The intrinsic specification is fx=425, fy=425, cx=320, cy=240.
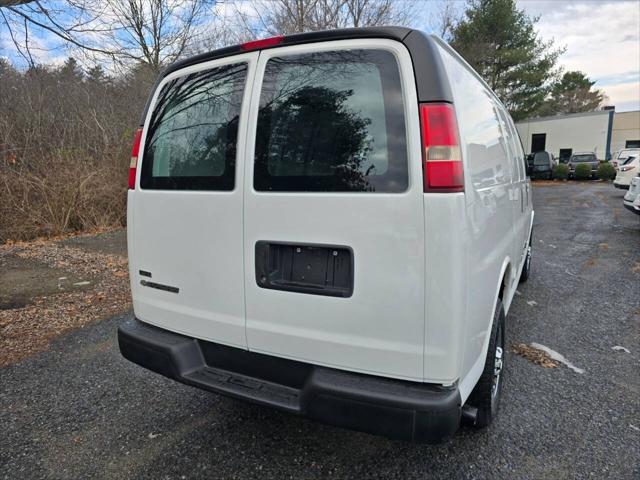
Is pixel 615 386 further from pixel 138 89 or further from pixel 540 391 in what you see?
pixel 138 89

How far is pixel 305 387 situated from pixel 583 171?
2767 cm

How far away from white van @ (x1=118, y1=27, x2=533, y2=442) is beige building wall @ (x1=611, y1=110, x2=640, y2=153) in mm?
40461

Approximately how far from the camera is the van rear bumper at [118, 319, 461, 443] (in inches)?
66.7

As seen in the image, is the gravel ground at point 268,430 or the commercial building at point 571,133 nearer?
the gravel ground at point 268,430

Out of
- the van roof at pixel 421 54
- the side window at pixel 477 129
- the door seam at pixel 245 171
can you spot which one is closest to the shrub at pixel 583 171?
the side window at pixel 477 129

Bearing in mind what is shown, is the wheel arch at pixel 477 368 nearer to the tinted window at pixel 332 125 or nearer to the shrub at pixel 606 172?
the tinted window at pixel 332 125

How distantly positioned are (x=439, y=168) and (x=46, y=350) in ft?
12.0

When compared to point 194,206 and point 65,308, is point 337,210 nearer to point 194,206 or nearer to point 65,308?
point 194,206

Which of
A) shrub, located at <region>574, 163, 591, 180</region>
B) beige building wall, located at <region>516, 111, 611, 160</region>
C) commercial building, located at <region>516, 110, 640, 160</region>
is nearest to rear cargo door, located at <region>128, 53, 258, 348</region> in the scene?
shrub, located at <region>574, 163, 591, 180</region>

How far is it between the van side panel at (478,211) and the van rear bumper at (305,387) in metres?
0.21

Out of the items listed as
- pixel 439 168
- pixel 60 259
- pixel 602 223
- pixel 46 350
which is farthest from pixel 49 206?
pixel 602 223

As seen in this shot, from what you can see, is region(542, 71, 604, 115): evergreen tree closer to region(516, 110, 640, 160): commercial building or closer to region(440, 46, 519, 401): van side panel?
region(516, 110, 640, 160): commercial building

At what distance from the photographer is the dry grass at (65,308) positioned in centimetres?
381

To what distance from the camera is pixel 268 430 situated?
256 centimetres
